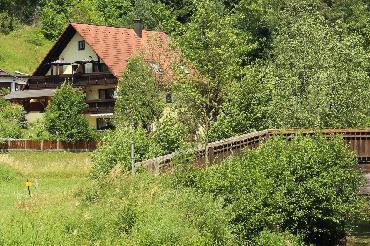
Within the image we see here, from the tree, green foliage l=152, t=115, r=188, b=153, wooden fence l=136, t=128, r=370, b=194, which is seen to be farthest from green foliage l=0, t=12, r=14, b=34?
wooden fence l=136, t=128, r=370, b=194

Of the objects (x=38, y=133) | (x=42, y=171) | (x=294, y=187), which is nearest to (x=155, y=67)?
(x=38, y=133)

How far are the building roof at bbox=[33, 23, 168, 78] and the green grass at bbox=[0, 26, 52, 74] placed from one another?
16.9 metres

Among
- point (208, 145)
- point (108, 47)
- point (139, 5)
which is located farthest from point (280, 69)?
point (139, 5)

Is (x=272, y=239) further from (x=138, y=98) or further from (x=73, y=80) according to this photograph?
(x=73, y=80)

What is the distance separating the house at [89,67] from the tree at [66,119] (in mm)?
6200

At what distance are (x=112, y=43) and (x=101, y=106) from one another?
485cm

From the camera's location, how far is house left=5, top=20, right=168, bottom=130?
Result: 161 feet

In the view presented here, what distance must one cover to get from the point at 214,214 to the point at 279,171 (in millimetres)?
3962

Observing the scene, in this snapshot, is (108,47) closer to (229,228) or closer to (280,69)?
(280,69)

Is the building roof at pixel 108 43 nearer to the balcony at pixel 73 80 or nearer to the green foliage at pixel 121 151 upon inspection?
the balcony at pixel 73 80

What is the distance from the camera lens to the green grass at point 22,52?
6975 centimetres

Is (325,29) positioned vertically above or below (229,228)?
above

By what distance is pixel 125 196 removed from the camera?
16406 millimetres

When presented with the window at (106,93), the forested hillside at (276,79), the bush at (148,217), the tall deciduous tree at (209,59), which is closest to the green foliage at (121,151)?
the tall deciduous tree at (209,59)
